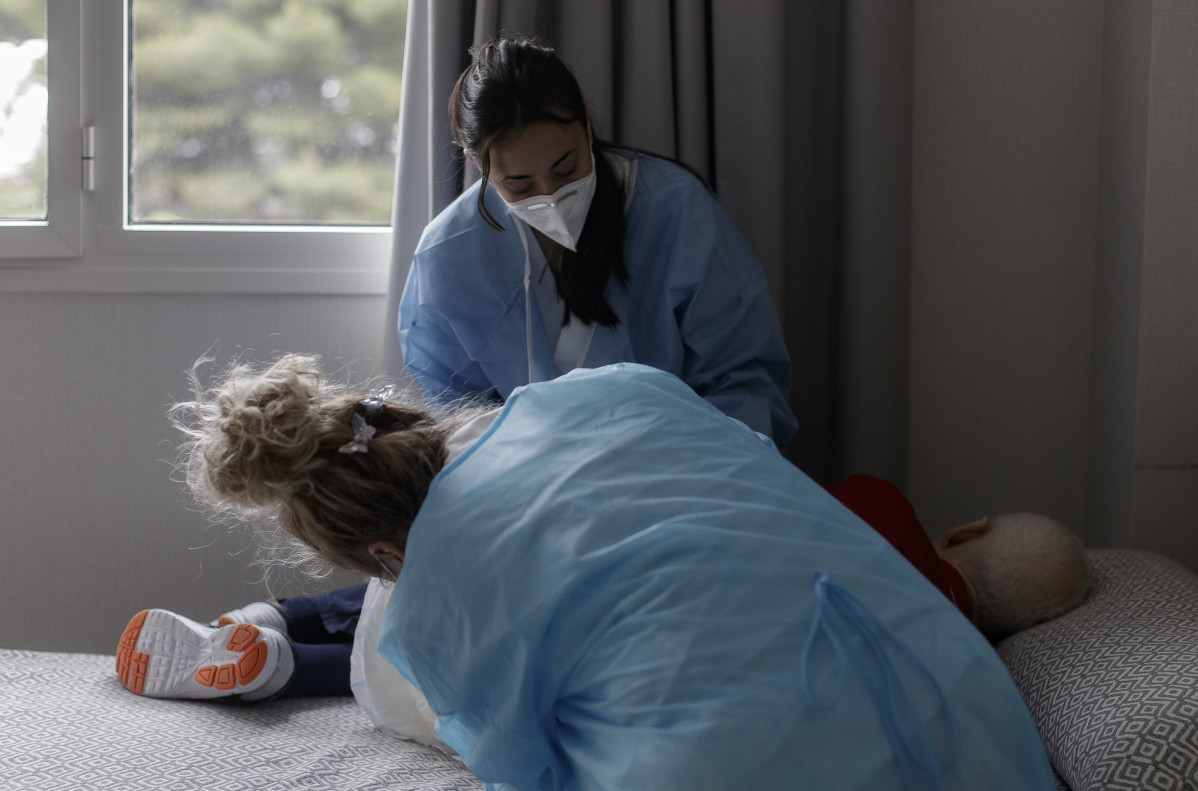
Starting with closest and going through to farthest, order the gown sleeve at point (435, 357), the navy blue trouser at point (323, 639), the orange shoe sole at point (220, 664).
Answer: the orange shoe sole at point (220, 664) → the navy blue trouser at point (323, 639) → the gown sleeve at point (435, 357)

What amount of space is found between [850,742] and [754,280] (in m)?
1.03

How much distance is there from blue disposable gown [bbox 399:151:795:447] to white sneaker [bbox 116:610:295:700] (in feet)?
1.69

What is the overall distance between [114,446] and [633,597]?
166 centimetres

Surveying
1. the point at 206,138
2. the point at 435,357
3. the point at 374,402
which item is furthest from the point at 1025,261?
the point at 206,138

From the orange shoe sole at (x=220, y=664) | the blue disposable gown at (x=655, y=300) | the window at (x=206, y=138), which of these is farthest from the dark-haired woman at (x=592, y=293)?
the window at (x=206, y=138)

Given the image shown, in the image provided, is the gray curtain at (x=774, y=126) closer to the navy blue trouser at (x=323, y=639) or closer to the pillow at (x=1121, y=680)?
the navy blue trouser at (x=323, y=639)

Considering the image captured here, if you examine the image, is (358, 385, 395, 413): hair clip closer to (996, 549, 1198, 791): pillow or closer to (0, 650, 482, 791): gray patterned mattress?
(0, 650, 482, 791): gray patterned mattress

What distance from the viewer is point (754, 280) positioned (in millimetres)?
1661

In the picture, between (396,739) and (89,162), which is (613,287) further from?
(89,162)

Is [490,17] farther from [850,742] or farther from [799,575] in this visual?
[850,742]

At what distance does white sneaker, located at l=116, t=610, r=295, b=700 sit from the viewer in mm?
1409

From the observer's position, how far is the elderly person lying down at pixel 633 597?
→ 74 centimetres

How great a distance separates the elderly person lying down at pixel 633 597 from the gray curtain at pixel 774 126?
0.96m

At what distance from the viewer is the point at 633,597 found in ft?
2.55
